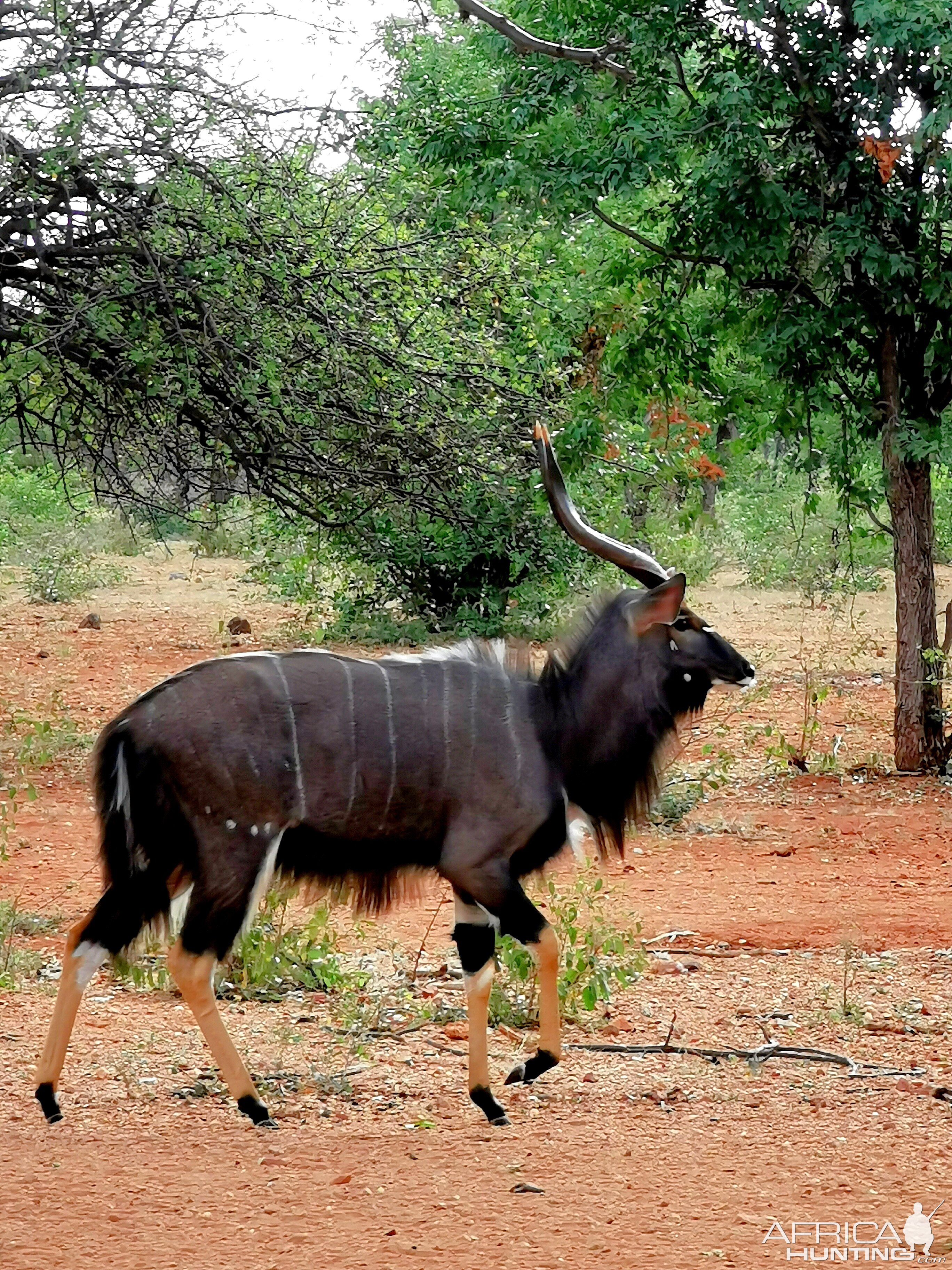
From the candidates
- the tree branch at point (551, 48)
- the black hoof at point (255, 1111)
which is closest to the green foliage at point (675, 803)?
the tree branch at point (551, 48)

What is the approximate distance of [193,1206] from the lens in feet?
12.9

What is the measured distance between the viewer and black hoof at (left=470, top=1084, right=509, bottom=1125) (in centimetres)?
454

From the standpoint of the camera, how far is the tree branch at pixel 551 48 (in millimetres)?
8969

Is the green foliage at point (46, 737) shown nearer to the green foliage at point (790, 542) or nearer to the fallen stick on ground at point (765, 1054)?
the fallen stick on ground at point (765, 1054)

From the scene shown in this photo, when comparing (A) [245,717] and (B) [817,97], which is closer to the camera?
(A) [245,717]

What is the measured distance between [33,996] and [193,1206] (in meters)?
2.16

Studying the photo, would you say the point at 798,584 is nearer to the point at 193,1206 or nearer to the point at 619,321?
the point at 619,321

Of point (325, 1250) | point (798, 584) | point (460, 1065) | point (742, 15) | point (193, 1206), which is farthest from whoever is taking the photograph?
A: point (798, 584)

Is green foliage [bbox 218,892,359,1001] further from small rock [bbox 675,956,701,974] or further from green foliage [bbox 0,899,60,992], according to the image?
small rock [bbox 675,956,701,974]

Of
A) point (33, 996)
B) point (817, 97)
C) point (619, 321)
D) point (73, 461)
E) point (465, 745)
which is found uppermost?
point (817, 97)

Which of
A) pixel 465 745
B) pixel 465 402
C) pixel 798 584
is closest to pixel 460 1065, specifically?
pixel 465 745

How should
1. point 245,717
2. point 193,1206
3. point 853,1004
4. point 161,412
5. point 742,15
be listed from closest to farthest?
point 193,1206 < point 245,717 < point 853,1004 < point 742,15 < point 161,412

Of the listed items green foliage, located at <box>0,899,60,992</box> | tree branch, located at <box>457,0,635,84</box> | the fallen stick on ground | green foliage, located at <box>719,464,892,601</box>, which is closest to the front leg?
the fallen stick on ground

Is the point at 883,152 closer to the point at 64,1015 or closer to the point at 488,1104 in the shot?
the point at 488,1104
